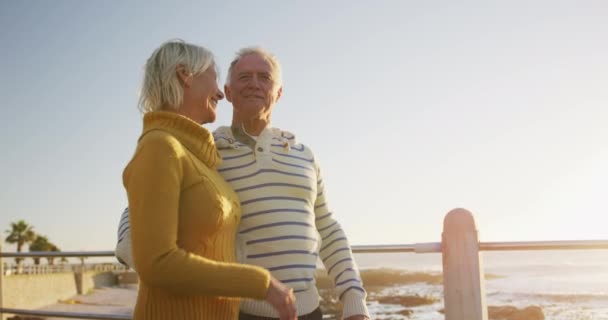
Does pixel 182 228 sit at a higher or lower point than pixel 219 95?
lower

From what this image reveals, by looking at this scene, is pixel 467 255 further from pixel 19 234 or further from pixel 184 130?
pixel 19 234

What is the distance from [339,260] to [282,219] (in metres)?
0.37

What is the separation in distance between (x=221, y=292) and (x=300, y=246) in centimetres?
55

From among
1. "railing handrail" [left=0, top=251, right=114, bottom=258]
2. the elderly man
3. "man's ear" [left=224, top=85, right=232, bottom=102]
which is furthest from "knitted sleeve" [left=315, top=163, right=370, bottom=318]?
"railing handrail" [left=0, top=251, right=114, bottom=258]

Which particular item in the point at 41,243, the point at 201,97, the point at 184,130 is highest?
the point at 201,97

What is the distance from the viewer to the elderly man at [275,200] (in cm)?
188

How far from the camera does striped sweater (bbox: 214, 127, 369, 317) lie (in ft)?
6.18

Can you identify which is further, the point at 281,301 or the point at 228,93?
the point at 228,93

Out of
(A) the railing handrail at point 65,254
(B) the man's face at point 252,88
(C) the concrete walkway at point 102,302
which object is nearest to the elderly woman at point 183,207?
(B) the man's face at point 252,88

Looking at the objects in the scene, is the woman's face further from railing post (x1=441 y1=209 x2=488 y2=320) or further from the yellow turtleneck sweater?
railing post (x1=441 y1=209 x2=488 y2=320)

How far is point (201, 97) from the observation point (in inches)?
66.6

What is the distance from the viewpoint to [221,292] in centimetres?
141

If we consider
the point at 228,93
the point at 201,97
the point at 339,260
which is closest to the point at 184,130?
the point at 201,97

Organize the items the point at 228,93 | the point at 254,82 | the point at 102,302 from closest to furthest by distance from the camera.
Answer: the point at 254,82
the point at 228,93
the point at 102,302
